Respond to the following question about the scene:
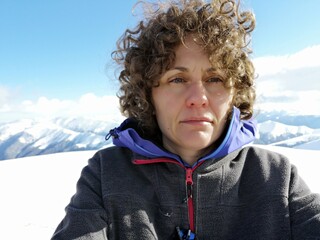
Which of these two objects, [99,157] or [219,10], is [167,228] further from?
[219,10]

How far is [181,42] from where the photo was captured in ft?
6.33

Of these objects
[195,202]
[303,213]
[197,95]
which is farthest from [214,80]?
[303,213]

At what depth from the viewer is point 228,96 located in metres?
1.94

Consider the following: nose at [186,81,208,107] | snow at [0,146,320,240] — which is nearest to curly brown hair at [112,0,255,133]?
nose at [186,81,208,107]

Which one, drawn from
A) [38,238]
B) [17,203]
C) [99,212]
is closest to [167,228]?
[99,212]

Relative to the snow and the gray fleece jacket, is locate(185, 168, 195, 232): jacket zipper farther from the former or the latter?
the snow

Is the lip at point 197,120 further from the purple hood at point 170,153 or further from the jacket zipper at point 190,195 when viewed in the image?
the jacket zipper at point 190,195

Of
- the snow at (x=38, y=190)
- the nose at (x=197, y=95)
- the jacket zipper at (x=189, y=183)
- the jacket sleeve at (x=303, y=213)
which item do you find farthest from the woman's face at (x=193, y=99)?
the snow at (x=38, y=190)

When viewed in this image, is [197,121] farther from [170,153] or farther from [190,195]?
[190,195]

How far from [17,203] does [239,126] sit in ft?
12.5

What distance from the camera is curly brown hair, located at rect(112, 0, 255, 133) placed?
1948 mm

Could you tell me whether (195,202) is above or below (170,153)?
below

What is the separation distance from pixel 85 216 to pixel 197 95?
3.23 ft

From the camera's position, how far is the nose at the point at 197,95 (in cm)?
175
